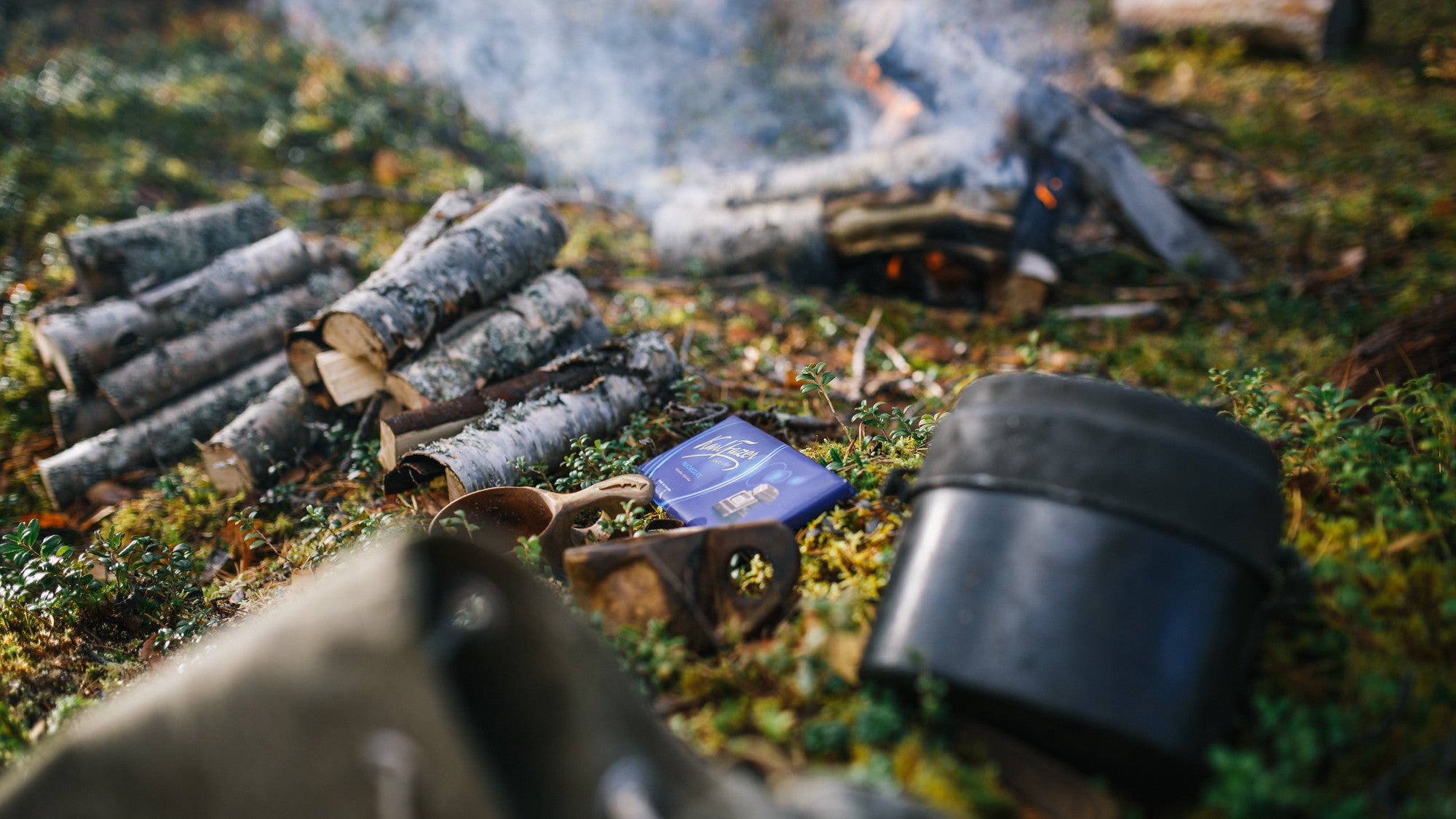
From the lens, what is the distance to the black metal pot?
1410mm

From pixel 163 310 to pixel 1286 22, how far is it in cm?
1035

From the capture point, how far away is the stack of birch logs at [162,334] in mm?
3654

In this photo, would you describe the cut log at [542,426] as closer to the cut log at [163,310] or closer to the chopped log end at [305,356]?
the chopped log end at [305,356]

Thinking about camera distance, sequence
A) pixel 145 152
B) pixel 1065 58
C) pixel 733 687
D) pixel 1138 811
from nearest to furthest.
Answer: pixel 1138 811, pixel 733 687, pixel 145 152, pixel 1065 58

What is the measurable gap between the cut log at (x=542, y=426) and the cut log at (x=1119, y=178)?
3350 millimetres

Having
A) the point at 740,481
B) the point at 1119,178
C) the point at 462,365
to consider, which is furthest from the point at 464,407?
the point at 1119,178

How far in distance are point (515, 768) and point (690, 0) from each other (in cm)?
1129

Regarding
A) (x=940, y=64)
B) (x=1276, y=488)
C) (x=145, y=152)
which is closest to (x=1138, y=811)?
(x=1276, y=488)

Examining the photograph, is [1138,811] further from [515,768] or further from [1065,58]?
[1065,58]

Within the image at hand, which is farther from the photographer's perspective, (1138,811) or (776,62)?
(776,62)

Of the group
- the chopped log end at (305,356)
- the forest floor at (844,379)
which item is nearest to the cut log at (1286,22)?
the forest floor at (844,379)

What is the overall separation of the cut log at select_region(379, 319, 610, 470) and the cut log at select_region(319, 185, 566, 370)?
0.35 metres

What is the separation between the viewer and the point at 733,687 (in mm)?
1836

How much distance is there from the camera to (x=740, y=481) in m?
2.58
